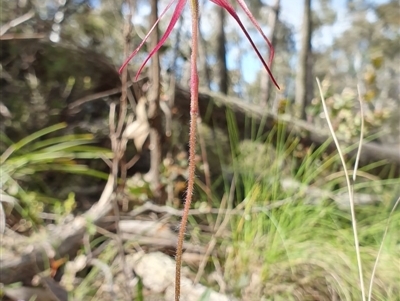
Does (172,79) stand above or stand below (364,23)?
above

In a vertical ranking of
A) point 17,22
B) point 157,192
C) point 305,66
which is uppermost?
point 17,22

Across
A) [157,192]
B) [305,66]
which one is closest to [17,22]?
[157,192]

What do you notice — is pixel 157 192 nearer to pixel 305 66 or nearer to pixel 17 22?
pixel 17 22

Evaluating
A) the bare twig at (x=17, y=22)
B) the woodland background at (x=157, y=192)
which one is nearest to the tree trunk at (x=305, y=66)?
the woodland background at (x=157, y=192)

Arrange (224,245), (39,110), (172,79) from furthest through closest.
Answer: (39,110) < (172,79) < (224,245)

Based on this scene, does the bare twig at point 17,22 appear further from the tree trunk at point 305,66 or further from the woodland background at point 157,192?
the tree trunk at point 305,66

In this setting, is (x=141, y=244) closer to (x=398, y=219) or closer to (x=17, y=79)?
(x=398, y=219)

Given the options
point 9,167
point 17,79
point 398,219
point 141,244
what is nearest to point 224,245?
point 141,244

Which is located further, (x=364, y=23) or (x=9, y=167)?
(x=364, y=23)

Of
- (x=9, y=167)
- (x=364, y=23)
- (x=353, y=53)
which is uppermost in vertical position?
(x=9, y=167)
